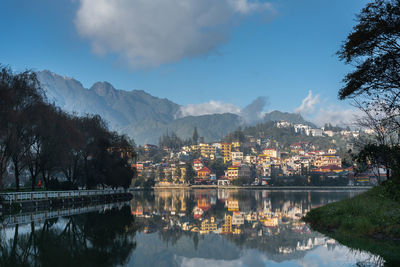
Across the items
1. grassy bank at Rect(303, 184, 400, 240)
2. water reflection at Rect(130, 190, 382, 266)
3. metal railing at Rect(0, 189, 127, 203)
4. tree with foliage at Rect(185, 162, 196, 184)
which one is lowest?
water reflection at Rect(130, 190, 382, 266)

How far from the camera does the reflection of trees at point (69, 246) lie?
12.5 m

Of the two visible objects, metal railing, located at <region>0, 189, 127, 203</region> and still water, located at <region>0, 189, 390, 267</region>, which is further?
metal railing, located at <region>0, 189, 127, 203</region>

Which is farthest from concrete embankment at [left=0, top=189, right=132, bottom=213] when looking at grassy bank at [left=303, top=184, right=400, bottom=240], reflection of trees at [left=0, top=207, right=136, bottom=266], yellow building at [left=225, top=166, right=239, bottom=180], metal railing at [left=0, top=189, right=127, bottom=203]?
yellow building at [left=225, top=166, right=239, bottom=180]

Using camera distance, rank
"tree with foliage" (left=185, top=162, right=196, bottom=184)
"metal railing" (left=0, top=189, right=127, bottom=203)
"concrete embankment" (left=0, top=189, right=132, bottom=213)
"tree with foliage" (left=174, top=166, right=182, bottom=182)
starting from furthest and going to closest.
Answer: "tree with foliage" (left=174, top=166, right=182, bottom=182)
"tree with foliage" (left=185, top=162, right=196, bottom=184)
"metal railing" (left=0, top=189, right=127, bottom=203)
"concrete embankment" (left=0, top=189, right=132, bottom=213)

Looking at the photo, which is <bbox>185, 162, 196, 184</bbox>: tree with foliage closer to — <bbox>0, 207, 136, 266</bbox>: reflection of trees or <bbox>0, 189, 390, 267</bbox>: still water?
<bbox>0, 189, 390, 267</bbox>: still water

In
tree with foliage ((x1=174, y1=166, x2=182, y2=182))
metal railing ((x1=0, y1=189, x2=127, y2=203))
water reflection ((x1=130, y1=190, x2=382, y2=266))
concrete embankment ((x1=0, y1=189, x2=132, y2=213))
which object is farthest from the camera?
tree with foliage ((x1=174, y1=166, x2=182, y2=182))

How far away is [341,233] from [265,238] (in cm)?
323

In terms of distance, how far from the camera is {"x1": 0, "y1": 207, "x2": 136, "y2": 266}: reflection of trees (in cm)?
1252

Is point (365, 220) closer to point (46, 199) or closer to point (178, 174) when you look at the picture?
point (46, 199)

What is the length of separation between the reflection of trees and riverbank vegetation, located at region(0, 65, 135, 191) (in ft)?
48.3

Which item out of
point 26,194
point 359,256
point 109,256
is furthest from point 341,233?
point 26,194

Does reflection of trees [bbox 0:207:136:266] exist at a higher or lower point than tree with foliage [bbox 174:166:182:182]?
lower

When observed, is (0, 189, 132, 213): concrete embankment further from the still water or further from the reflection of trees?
the reflection of trees

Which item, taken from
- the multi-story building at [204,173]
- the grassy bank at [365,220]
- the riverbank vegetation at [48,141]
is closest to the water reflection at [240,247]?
the grassy bank at [365,220]
